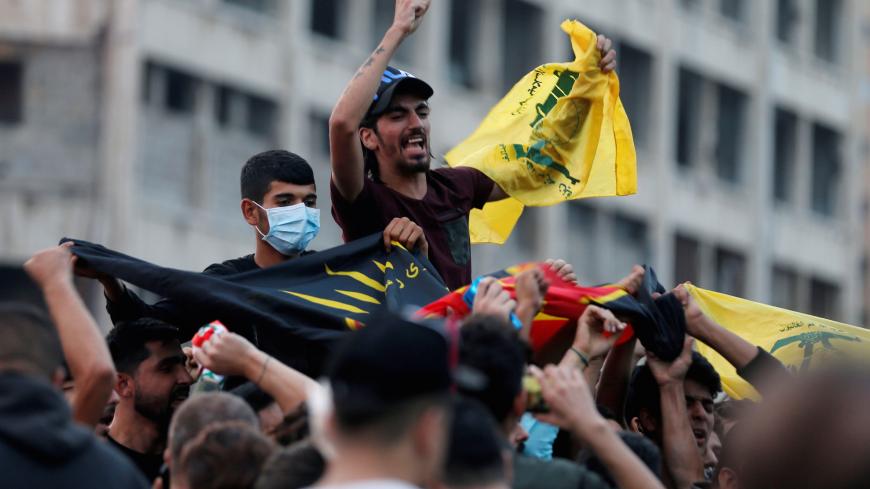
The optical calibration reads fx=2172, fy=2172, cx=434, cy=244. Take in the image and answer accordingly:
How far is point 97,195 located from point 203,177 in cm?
166

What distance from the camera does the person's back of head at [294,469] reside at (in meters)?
5.95

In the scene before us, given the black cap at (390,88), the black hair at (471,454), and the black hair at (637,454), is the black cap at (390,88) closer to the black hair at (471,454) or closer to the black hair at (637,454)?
the black hair at (637,454)

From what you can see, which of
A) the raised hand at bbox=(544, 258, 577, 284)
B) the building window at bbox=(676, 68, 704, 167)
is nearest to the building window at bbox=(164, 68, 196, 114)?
the building window at bbox=(676, 68, 704, 167)

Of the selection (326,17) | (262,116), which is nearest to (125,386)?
(262,116)

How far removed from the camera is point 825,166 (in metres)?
45.2

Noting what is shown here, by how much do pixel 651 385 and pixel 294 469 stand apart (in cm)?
308

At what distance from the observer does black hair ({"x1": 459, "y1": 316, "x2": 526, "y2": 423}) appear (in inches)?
242

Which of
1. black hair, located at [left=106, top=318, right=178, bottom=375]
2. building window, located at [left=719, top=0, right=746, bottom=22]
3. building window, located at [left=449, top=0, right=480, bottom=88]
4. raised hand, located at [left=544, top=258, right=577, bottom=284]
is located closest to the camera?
raised hand, located at [left=544, top=258, right=577, bottom=284]

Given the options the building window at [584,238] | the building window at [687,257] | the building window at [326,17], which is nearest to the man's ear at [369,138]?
the building window at [326,17]

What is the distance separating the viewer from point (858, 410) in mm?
4918

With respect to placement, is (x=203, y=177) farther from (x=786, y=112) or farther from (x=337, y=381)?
(x=337, y=381)

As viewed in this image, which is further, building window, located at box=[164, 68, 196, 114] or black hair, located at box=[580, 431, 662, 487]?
building window, located at box=[164, 68, 196, 114]

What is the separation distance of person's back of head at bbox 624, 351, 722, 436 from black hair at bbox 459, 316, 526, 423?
2.45m

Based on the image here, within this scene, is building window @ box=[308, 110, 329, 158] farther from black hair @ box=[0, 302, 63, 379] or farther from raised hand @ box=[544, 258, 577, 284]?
black hair @ box=[0, 302, 63, 379]
